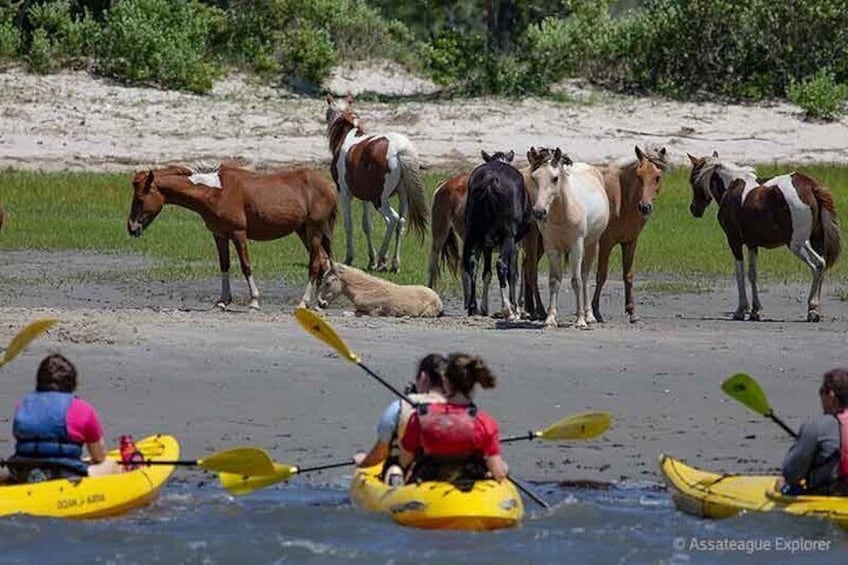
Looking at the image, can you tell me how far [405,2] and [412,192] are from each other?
19.8 metres

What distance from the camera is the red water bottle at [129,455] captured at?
1302 cm

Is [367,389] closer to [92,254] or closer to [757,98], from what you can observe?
[92,254]

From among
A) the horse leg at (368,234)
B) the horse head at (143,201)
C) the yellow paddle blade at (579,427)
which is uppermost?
the yellow paddle blade at (579,427)

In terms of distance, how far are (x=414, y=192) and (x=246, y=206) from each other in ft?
13.8

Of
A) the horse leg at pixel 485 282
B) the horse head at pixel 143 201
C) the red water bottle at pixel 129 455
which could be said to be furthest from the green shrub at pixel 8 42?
the red water bottle at pixel 129 455

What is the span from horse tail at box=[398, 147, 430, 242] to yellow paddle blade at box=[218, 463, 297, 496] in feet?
39.3

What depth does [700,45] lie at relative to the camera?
38375 millimetres

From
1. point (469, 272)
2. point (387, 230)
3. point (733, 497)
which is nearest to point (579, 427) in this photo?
point (733, 497)

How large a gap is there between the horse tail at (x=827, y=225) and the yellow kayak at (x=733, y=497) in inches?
337

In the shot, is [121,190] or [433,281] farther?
[121,190]

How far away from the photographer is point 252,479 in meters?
12.9

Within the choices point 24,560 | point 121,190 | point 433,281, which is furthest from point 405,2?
point 24,560

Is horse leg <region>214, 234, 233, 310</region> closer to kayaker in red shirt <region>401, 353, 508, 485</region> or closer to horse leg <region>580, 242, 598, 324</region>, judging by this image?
horse leg <region>580, 242, 598, 324</region>

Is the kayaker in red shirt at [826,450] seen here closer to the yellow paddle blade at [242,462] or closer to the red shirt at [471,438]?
the red shirt at [471,438]
